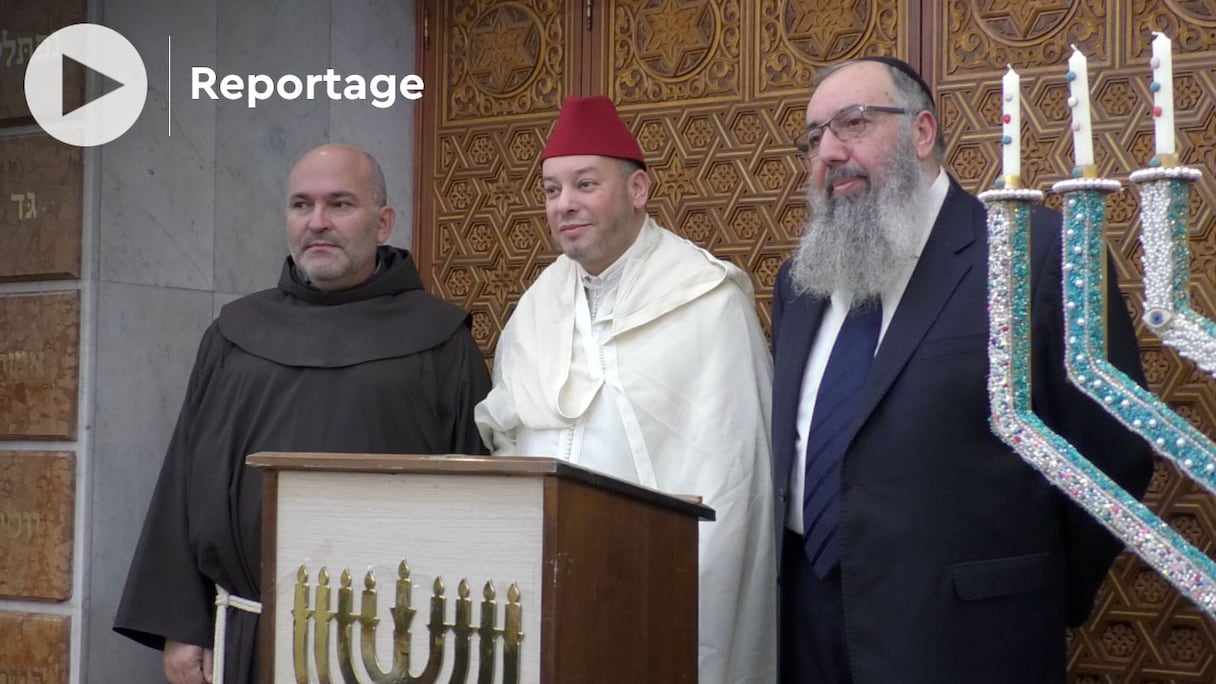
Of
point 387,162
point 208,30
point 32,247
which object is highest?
point 208,30

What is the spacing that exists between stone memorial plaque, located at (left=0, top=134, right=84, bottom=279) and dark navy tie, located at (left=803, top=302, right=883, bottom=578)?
2.27 m

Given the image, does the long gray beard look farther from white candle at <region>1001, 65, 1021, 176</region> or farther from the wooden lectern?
Answer: white candle at <region>1001, 65, 1021, 176</region>

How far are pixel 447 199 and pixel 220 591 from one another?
1652 mm

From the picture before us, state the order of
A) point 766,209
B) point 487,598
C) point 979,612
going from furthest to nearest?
point 766,209
point 979,612
point 487,598

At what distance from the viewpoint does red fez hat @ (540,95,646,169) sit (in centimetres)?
404

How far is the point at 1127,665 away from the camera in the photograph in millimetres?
4000

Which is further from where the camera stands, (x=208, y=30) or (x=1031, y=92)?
(x=208, y=30)

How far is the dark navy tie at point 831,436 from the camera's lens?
3.21 meters

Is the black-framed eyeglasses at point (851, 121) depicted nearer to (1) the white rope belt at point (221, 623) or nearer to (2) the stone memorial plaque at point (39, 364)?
(1) the white rope belt at point (221, 623)

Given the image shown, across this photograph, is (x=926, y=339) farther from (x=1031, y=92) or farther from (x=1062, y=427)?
(x=1031, y=92)

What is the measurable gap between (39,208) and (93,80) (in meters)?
0.41

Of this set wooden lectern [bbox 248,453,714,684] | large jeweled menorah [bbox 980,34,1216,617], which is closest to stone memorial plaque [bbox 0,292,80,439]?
wooden lectern [bbox 248,453,714,684]

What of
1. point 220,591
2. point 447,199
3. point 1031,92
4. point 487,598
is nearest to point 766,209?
point 1031,92

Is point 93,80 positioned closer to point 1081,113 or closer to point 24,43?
point 24,43
